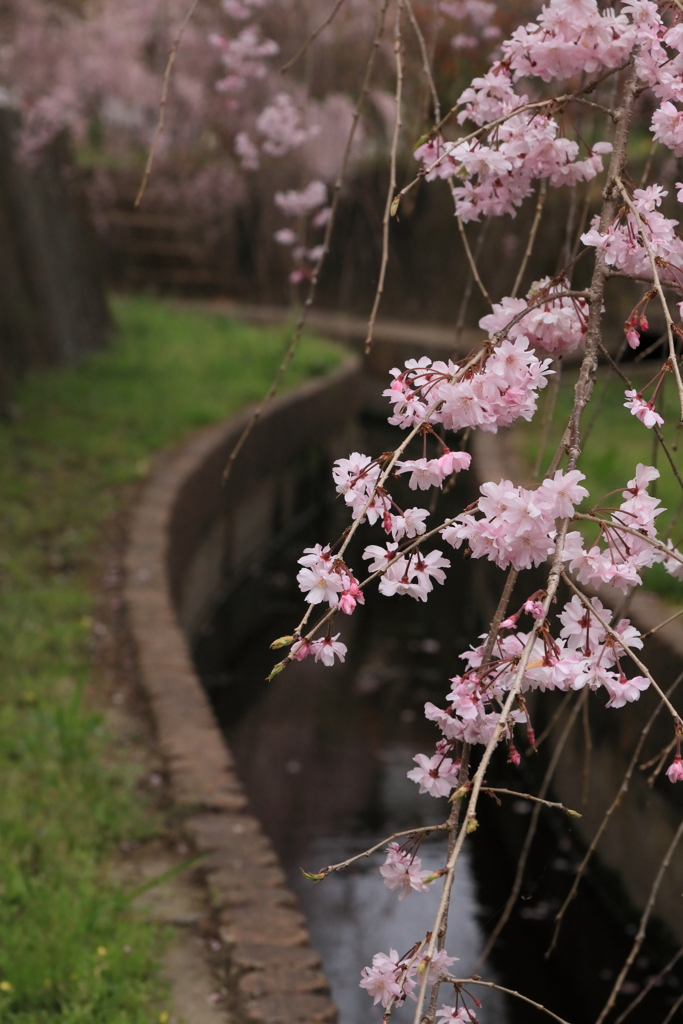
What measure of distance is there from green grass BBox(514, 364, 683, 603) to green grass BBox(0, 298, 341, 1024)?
1.41 meters

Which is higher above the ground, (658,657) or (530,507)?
(530,507)

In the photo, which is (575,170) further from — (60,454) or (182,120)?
(182,120)

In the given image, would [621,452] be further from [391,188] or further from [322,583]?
[322,583]

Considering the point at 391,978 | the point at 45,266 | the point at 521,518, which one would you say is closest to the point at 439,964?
the point at 391,978

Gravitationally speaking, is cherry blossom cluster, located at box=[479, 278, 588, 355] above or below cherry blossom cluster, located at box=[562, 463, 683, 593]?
Answer: above

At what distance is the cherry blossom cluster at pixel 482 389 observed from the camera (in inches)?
48.6

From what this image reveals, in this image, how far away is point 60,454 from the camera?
591 cm

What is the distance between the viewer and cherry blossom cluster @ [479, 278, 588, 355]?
1.47 metres

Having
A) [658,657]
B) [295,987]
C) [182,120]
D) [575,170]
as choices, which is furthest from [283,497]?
[575,170]

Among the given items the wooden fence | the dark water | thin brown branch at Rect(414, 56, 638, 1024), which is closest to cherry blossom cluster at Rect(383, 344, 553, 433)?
thin brown branch at Rect(414, 56, 638, 1024)

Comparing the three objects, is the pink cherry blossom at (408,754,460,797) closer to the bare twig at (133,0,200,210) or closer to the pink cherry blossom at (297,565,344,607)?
the pink cherry blossom at (297,565,344,607)

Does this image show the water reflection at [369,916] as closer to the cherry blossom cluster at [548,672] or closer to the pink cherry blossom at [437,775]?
the pink cherry blossom at [437,775]

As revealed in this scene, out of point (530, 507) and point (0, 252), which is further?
point (0, 252)

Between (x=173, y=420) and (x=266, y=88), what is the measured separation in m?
3.51
